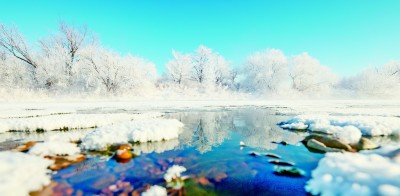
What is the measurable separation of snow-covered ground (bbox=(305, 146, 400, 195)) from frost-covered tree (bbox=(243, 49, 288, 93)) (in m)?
49.2

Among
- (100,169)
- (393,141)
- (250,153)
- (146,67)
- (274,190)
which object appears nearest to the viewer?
(274,190)

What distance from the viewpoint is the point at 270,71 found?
53.2m

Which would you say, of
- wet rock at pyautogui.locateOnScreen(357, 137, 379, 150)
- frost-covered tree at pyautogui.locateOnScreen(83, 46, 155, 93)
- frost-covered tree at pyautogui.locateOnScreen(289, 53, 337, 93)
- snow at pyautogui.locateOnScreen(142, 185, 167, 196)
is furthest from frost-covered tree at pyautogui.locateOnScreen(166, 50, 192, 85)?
snow at pyautogui.locateOnScreen(142, 185, 167, 196)

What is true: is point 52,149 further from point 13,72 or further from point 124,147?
point 13,72

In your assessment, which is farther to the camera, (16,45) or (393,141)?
(16,45)

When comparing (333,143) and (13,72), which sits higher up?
(13,72)

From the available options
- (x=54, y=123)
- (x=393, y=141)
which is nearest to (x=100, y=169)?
(x=54, y=123)

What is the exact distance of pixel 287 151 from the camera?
23.0ft

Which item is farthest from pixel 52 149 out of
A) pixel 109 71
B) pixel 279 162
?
pixel 109 71

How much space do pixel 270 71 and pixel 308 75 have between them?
9050mm

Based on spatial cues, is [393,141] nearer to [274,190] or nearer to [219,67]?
[274,190]

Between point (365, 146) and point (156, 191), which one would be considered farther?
point (365, 146)

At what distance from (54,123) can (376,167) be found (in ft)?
44.6

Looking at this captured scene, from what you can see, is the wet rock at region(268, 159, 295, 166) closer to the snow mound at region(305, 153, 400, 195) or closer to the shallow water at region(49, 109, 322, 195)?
the shallow water at region(49, 109, 322, 195)
